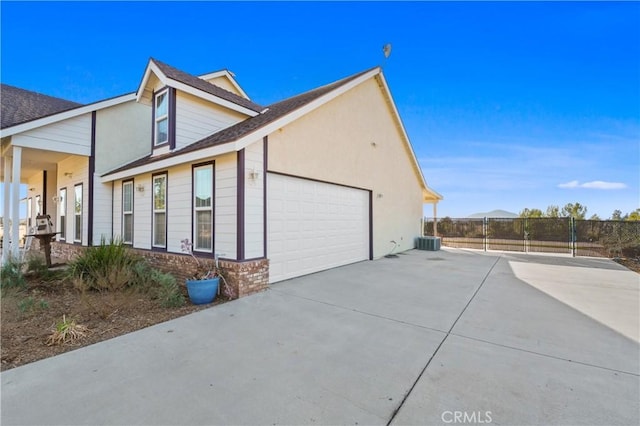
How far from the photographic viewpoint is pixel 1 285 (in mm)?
6188

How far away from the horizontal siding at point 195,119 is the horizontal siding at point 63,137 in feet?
12.5

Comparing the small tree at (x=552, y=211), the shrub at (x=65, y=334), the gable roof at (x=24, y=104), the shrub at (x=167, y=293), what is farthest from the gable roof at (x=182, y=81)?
the small tree at (x=552, y=211)

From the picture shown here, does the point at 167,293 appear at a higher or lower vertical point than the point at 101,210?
lower

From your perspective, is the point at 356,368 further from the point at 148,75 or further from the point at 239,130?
the point at 148,75

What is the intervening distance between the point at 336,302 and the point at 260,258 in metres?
2.04

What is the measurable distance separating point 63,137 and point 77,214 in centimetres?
313

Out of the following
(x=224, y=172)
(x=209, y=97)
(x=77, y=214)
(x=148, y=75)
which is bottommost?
(x=77, y=214)

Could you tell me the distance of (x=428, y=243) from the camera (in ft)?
49.4

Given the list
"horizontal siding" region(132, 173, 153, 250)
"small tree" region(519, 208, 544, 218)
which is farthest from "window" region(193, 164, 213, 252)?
"small tree" region(519, 208, 544, 218)

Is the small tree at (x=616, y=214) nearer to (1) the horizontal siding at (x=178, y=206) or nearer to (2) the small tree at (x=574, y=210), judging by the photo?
(2) the small tree at (x=574, y=210)

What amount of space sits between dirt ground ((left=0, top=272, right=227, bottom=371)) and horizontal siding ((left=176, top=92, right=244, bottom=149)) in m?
4.60

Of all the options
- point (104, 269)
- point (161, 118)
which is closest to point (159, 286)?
point (104, 269)

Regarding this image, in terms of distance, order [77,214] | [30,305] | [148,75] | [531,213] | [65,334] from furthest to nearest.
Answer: [531,213] < [77,214] < [148,75] < [30,305] < [65,334]

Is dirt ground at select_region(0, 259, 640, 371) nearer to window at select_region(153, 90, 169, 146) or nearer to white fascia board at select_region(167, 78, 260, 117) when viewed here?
window at select_region(153, 90, 169, 146)
